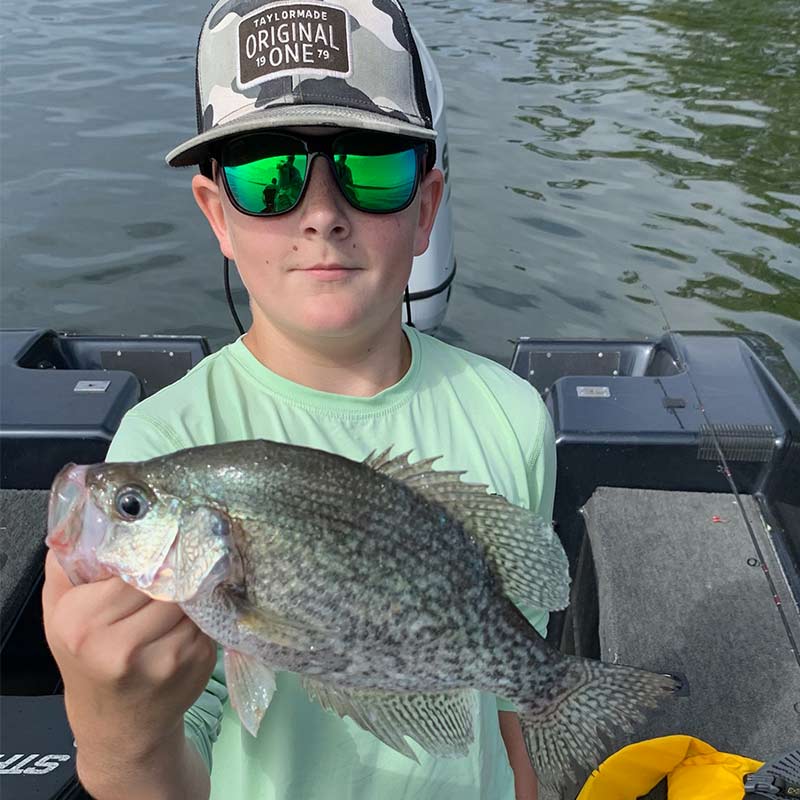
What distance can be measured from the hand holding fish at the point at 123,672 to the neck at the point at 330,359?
82cm

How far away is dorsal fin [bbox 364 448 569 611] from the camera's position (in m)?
1.56

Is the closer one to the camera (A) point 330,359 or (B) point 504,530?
(B) point 504,530

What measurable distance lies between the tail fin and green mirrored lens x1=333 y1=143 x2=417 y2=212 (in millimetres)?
1149

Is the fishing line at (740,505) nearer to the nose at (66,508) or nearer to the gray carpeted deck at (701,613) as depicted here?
the gray carpeted deck at (701,613)

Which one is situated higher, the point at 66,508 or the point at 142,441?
the point at 66,508

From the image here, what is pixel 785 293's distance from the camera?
8.08m

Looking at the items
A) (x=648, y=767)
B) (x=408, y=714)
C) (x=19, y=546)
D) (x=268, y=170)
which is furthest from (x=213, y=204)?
(x=648, y=767)

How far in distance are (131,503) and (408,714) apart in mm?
678

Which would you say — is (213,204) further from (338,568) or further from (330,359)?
(338,568)

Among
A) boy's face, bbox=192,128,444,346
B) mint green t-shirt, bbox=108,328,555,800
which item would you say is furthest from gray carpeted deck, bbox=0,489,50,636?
boy's face, bbox=192,128,444,346

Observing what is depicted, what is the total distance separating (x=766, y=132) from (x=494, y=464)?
36.8 ft

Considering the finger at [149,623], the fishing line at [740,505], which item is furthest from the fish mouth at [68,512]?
the fishing line at [740,505]

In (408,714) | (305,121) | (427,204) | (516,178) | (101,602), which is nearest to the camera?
(101,602)

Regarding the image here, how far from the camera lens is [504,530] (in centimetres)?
165
